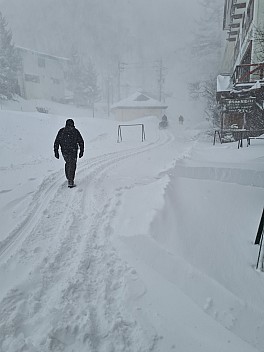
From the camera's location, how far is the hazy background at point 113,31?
8431 cm

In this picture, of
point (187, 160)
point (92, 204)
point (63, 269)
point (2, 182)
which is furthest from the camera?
point (187, 160)

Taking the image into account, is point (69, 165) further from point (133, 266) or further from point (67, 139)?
point (133, 266)

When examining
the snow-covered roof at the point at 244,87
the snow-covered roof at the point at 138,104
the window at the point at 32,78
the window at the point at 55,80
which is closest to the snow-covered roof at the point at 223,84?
the snow-covered roof at the point at 244,87

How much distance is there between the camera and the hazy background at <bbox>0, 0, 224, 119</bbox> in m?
84.3

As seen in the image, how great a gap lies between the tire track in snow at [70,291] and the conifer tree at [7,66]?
35.8m

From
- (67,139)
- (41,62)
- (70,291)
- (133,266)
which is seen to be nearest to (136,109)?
(41,62)

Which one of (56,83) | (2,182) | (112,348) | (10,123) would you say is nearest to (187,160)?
(2,182)

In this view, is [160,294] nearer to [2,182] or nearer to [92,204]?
[92,204]

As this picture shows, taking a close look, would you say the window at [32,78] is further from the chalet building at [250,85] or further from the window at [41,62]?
the chalet building at [250,85]

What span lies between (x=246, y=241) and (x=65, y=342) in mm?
3093

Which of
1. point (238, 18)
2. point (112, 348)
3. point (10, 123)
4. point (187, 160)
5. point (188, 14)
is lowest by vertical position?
point (112, 348)

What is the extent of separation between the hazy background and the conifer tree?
41.5 metres

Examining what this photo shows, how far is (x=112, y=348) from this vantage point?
2145mm

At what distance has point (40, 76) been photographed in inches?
1841
